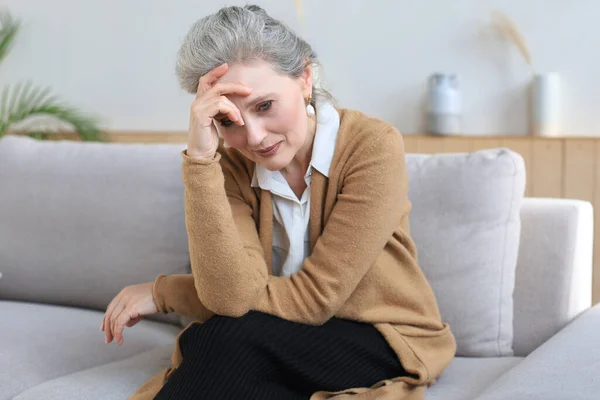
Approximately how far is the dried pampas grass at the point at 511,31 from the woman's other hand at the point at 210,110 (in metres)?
1.70

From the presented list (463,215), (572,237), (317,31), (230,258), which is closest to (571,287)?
(572,237)

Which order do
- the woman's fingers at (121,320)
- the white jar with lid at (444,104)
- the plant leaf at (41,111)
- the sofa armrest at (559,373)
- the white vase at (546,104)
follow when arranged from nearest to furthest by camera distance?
1. the sofa armrest at (559,373)
2. the woman's fingers at (121,320)
3. the white vase at (546,104)
4. the white jar with lid at (444,104)
5. the plant leaf at (41,111)

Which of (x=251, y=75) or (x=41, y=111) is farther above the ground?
(x=251, y=75)

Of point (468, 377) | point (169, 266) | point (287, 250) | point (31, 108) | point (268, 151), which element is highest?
point (268, 151)

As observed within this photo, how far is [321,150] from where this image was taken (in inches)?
65.2

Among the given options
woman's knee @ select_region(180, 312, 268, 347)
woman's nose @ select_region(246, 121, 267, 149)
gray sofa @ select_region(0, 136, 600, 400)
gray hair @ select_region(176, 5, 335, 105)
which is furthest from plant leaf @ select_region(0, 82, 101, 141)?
woman's knee @ select_region(180, 312, 268, 347)

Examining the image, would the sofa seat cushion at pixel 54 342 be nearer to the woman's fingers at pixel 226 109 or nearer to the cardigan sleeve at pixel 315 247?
the cardigan sleeve at pixel 315 247

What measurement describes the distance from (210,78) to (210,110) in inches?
3.0

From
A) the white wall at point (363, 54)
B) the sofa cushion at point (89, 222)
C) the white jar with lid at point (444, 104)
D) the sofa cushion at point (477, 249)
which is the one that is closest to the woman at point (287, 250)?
the sofa cushion at point (477, 249)

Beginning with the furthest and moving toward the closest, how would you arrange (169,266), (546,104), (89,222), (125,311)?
1. (546,104)
2. (89,222)
3. (169,266)
4. (125,311)

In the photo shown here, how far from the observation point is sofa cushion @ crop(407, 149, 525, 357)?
1793 millimetres

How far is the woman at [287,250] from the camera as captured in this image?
146cm

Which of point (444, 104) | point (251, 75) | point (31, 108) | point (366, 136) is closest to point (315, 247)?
point (366, 136)

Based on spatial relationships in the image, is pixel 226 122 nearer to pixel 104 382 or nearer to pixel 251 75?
pixel 251 75
